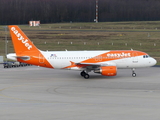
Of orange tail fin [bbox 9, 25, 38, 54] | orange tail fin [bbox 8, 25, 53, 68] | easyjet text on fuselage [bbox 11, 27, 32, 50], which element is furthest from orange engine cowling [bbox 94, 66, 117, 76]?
easyjet text on fuselage [bbox 11, 27, 32, 50]

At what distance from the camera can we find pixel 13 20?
14725cm

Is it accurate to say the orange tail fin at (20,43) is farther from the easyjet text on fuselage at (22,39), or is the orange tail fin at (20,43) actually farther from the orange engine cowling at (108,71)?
the orange engine cowling at (108,71)

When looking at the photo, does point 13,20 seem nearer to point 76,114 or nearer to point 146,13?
point 146,13

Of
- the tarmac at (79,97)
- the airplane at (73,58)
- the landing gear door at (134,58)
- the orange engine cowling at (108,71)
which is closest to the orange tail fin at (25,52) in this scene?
the airplane at (73,58)

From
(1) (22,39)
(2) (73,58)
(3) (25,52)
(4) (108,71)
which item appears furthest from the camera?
(1) (22,39)

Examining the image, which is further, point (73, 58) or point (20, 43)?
point (20, 43)

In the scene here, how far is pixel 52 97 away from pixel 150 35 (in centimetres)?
7813

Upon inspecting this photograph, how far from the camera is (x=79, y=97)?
102ft

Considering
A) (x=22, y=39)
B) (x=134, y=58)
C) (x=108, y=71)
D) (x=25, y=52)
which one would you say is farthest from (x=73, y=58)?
(x=134, y=58)

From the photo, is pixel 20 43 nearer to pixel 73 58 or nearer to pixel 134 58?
pixel 73 58

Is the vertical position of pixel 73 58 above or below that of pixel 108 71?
above

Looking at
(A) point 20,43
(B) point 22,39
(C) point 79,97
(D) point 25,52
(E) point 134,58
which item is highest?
(B) point 22,39

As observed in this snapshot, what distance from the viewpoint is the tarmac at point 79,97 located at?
23.7 metres

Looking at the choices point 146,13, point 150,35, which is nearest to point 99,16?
point 146,13
